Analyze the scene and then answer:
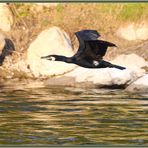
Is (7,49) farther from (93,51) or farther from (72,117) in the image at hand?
(93,51)

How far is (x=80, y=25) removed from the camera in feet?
89.1

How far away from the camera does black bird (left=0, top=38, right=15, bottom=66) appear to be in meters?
25.5

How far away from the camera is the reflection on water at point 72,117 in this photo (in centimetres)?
1226

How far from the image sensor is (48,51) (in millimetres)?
24422

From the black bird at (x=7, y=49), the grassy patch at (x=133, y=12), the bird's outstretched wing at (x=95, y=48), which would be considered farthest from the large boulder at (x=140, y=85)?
the black bird at (x=7, y=49)

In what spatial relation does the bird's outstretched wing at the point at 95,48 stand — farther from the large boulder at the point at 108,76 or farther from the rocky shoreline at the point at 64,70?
the large boulder at the point at 108,76

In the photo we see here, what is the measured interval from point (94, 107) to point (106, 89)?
14.1 feet

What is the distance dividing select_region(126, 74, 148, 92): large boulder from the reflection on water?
1.26 ft

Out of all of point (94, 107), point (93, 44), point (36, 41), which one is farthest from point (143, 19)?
point (93, 44)

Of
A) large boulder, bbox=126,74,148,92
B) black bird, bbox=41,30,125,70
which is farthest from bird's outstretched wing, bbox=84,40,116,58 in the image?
large boulder, bbox=126,74,148,92

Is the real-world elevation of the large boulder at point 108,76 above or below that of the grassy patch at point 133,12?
below

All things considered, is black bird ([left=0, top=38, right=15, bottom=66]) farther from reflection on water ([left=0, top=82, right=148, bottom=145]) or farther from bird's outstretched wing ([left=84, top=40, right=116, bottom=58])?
bird's outstretched wing ([left=84, top=40, right=116, bottom=58])

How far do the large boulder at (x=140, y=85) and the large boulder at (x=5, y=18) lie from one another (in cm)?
818

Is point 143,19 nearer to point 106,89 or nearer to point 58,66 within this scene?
point 58,66
